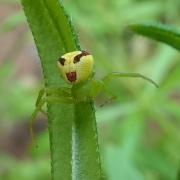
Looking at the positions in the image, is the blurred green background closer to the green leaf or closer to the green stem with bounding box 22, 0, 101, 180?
the green leaf

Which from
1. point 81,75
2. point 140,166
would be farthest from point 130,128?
point 81,75

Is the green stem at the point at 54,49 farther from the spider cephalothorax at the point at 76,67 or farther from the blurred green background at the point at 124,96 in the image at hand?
the blurred green background at the point at 124,96

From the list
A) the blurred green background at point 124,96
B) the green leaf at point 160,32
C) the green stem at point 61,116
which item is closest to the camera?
the green stem at point 61,116

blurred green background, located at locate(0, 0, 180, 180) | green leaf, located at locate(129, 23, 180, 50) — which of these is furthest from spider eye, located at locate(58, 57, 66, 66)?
blurred green background, located at locate(0, 0, 180, 180)

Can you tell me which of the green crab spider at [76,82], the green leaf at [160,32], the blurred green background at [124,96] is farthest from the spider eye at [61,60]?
the blurred green background at [124,96]

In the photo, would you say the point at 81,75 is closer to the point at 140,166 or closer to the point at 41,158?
the point at 140,166
